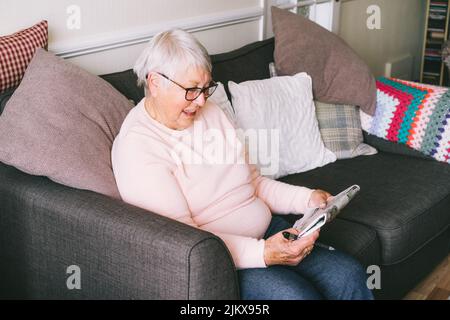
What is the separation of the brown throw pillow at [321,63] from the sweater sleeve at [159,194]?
1.16 metres

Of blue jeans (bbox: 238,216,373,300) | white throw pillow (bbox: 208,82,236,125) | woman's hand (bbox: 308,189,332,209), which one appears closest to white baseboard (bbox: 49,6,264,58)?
white throw pillow (bbox: 208,82,236,125)

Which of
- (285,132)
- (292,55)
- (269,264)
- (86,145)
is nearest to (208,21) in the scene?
(292,55)

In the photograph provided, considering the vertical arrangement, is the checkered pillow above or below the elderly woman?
above

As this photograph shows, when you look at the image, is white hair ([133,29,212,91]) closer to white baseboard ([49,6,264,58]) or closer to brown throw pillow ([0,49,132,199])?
brown throw pillow ([0,49,132,199])

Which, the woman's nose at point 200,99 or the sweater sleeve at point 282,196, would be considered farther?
the sweater sleeve at point 282,196

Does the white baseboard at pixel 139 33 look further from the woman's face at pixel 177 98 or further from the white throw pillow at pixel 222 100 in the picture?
the woman's face at pixel 177 98

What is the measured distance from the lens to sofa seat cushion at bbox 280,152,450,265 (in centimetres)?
210

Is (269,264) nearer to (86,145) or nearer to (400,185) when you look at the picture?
(86,145)

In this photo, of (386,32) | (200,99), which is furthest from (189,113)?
(386,32)

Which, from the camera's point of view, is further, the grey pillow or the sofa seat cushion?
the grey pillow

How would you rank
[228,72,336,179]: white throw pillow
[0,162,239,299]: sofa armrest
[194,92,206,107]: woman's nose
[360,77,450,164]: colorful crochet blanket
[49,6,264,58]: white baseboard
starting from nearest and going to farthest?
[0,162,239,299]: sofa armrest < [194,92,206,107]: woman's nose < [49,6,264,58]: white baseboard < [228,72,336,179]: white throw pillow < [360,77,450,164]: colorful crochet blanket

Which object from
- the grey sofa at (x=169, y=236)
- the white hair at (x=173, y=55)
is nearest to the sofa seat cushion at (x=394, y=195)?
the grey sofa at (x=169, y=236)

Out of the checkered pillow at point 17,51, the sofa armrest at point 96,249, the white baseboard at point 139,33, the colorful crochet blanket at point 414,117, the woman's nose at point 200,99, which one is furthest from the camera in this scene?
the colorful crochet blanket at point 414,117

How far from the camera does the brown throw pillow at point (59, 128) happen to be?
5.42ft
